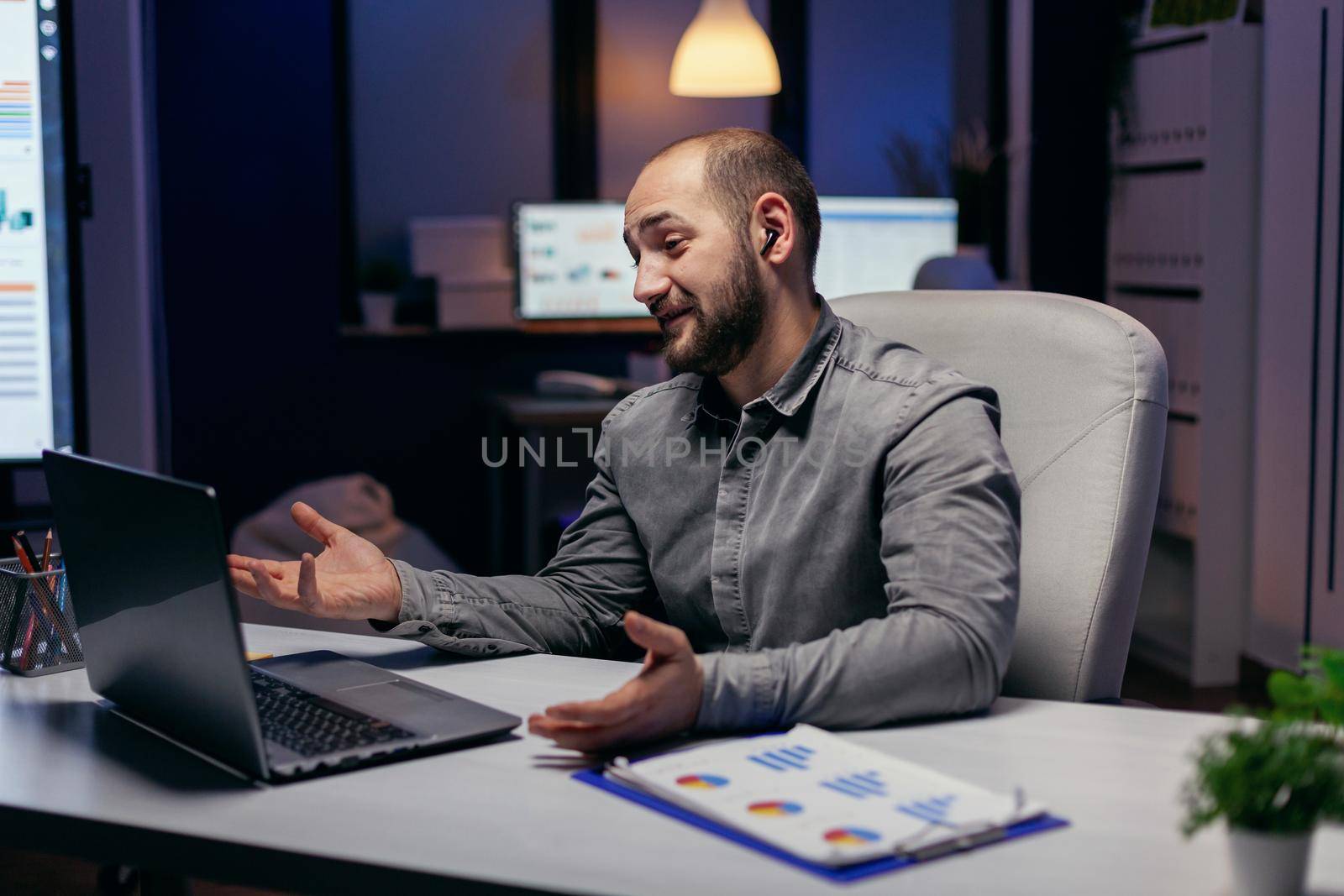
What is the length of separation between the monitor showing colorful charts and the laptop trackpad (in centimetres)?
315

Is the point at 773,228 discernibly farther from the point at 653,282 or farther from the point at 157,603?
the point at 157,603

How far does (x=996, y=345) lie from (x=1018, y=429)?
12 centimetres

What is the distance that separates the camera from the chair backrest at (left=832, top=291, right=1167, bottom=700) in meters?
1.48

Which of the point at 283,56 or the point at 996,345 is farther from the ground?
the point at 283,56

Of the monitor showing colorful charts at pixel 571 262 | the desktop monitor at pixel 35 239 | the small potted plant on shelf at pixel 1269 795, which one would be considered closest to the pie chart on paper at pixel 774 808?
the small potted plant on shelf at pixel 1269 795

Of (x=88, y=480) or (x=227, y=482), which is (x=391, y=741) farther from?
(x=227, y=482)

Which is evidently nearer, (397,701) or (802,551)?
(397,701)

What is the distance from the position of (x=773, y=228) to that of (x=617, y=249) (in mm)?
2843

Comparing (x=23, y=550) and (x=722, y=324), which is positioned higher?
(x=722, y=324)

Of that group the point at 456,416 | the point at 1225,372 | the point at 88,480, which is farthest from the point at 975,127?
the point at 88,480

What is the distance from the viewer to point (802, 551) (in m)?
1.47

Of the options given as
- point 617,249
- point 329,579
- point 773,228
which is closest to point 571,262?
point 617,249

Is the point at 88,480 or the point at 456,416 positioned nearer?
the point at 88,480

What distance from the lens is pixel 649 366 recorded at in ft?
13.9
